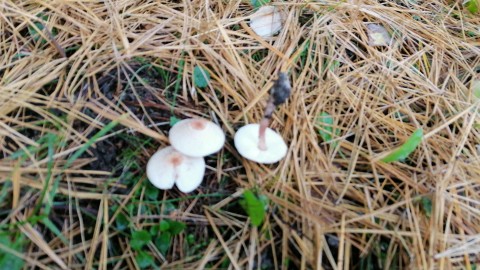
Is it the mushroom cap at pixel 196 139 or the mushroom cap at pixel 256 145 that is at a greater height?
the mushroom cap at pixel 196 139

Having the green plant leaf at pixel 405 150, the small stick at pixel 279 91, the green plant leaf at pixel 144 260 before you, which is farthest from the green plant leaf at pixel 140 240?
the green plant leaf at pixel 405 150

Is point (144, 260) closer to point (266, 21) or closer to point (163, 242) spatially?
point (163, 242)

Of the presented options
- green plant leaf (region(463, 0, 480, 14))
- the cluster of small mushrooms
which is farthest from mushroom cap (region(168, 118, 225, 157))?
green plant leaf (region(463, 0, 480, 14))

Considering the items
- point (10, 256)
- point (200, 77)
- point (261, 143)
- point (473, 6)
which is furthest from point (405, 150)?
point (10, 256)

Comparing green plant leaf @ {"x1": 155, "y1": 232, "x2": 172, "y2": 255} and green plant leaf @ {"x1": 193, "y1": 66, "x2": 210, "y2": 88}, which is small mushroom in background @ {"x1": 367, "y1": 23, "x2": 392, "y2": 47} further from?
green plant leaf @ {"x1": 155, "y1": 232, "x2": 172, "y2": 255}

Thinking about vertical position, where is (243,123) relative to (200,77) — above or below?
below

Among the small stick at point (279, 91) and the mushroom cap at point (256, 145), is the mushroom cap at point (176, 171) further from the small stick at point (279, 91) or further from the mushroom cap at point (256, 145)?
the small stick at point (279, 91)
